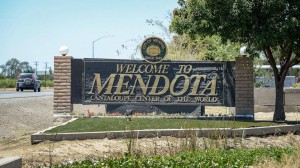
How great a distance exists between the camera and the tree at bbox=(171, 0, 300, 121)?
15.0 m

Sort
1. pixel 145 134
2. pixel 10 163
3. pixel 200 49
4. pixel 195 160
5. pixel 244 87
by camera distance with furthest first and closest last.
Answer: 1. pixel 200 49
2. pixel 244 87
3. pixel 145 134
4. pixel 195 160
5. pixel 10 163

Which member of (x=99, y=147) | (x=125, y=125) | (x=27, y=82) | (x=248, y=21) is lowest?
(x=99, y=147)

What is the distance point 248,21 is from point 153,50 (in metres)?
4.19

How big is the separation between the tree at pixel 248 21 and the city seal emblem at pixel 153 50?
4.56 ft

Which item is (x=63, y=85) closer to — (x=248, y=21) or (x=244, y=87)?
(x=244, y=87)

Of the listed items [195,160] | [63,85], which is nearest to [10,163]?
[195,160]

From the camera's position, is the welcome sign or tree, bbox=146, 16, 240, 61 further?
tree, bbox=146, 16, 240, 61

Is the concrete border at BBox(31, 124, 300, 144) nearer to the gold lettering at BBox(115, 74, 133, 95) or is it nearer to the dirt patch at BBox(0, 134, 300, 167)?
the dirt patch at BBox(0, 134, 300, 167)

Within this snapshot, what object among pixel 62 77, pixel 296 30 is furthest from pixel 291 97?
pixel 62 77

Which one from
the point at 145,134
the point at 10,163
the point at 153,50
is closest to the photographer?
the point at 10,163

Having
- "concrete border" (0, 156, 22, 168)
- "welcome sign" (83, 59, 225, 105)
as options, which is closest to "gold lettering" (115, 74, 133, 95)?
"welcome sign" (83, 59, 225, 105)

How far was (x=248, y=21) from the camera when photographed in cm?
1552

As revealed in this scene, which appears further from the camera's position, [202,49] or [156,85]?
[202,49]

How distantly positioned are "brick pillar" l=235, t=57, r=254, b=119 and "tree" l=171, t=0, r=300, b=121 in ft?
4.44
